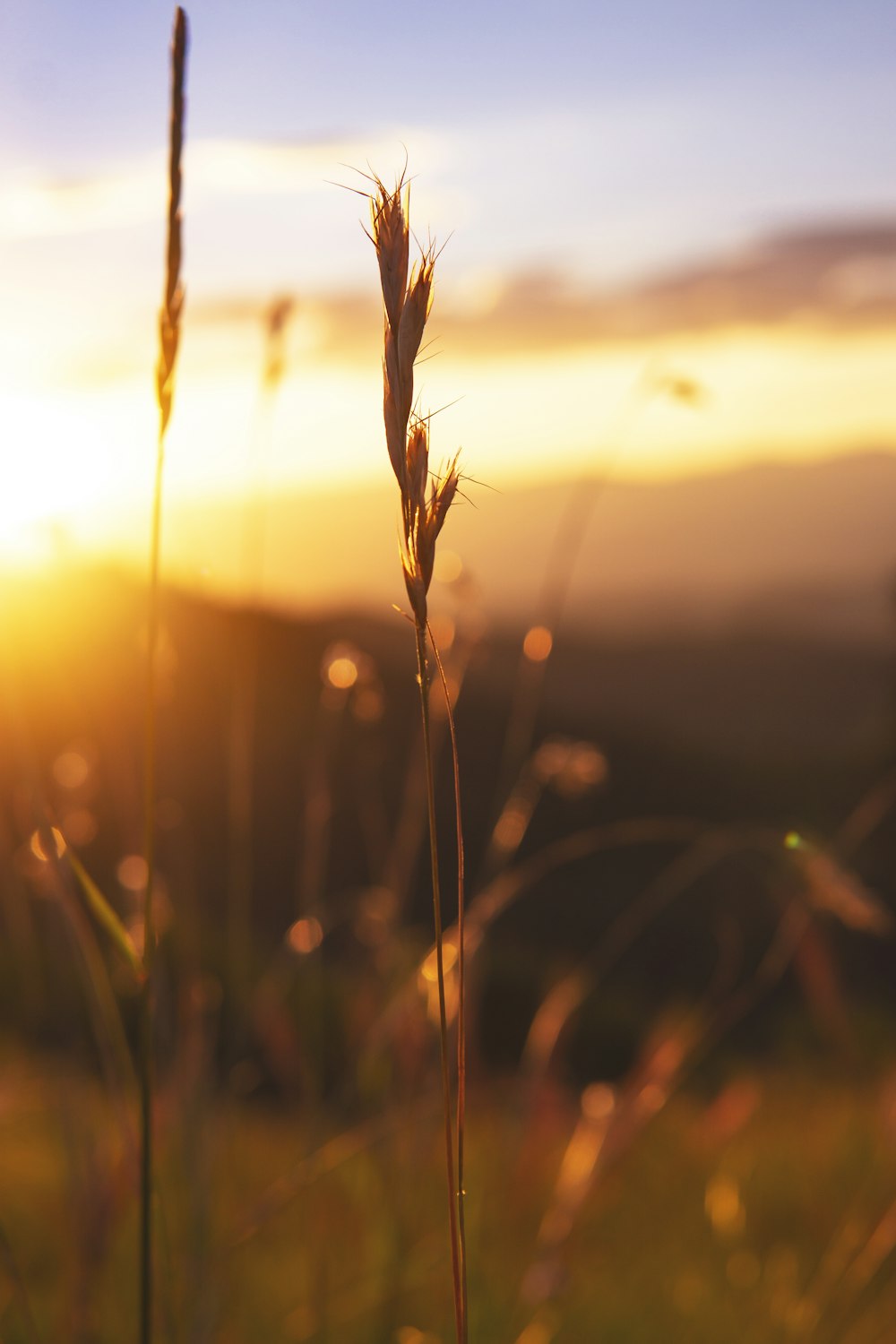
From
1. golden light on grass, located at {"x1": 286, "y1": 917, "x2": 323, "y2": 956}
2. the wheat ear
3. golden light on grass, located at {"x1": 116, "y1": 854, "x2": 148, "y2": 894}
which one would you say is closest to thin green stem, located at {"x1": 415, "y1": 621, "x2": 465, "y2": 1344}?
the wheat ear

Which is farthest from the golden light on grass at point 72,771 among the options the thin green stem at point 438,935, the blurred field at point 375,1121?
the thin green stem at point 438,935

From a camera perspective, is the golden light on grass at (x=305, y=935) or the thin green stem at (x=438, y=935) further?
the golden light on grass at (x=305, y=935)

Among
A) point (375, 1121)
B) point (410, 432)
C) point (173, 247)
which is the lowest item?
point (375, 1121)

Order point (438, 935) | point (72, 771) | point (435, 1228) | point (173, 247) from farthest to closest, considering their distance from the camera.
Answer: point (435, 1228) → point (72, 771) → point (173, 247) → point (438, 935)

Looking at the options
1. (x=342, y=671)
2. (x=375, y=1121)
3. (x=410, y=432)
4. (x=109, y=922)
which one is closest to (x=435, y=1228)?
(x=375, y=1121)

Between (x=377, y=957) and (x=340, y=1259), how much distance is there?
1.01 meters

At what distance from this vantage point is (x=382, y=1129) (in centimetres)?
151

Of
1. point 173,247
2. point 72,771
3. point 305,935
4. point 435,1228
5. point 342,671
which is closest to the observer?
point 173,247

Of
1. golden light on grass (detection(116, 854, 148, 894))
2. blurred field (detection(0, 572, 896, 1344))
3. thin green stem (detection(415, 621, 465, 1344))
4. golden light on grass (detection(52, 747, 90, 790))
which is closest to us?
thin green stem (detection(415, 621, 465, 1344))

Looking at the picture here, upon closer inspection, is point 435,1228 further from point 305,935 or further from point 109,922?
point 109,922

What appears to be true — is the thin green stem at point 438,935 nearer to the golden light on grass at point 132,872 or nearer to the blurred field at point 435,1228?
the blurred field at point 435,1228

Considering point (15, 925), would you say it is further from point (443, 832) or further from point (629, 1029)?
point (443, 832)

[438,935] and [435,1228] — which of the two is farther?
[435,1228]

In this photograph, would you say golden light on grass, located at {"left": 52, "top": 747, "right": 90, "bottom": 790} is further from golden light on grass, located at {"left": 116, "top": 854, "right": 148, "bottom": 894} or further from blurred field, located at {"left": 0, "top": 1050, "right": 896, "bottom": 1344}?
blurred field, located at {"left": 0, "top": 1050, "right": 896, "bottom": 1344}
